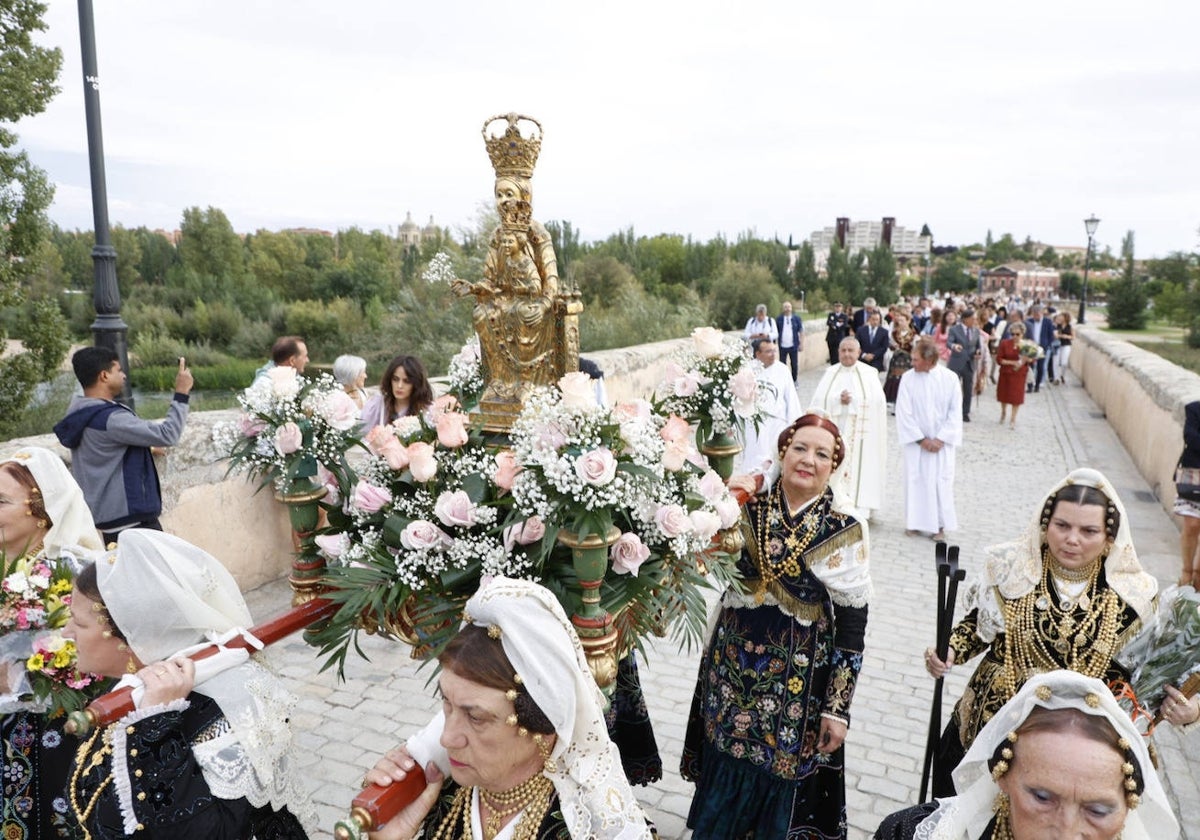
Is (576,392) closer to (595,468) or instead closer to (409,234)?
(595,468)

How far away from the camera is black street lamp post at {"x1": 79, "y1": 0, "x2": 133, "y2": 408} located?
21.5 feet

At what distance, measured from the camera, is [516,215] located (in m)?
3.19

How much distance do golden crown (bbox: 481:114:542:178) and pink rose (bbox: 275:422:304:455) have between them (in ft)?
4.20

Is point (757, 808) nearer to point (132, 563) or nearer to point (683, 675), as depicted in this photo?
point (683, 675)

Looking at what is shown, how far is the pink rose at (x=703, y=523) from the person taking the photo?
2736 mm

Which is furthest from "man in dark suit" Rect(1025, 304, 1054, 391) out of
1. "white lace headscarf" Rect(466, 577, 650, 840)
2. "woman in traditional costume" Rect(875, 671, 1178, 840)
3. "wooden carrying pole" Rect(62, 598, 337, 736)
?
"white lace headscarf" Rect(466, 577, 650, 840)

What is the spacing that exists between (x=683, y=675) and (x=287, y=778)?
3728 millimetres

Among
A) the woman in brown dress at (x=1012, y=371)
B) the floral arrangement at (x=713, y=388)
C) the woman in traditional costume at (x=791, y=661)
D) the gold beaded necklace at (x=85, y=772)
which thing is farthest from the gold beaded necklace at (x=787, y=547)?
the woman in brown dress at (x=1012, y=371)

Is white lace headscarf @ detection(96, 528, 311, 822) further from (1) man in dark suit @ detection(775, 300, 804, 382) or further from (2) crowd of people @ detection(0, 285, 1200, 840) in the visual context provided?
(1) man in dark suit @ detection(775, 300, 804, 382)

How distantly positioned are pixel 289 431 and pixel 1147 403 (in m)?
12.6

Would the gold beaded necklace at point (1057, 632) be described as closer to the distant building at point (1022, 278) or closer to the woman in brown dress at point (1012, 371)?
the woman in brown dress at point (1012, 371)

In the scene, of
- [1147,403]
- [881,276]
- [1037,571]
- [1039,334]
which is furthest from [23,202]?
[881,276]

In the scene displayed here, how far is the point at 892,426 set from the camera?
1496cm

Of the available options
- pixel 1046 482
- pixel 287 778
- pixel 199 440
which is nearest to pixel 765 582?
pixel 287 778
